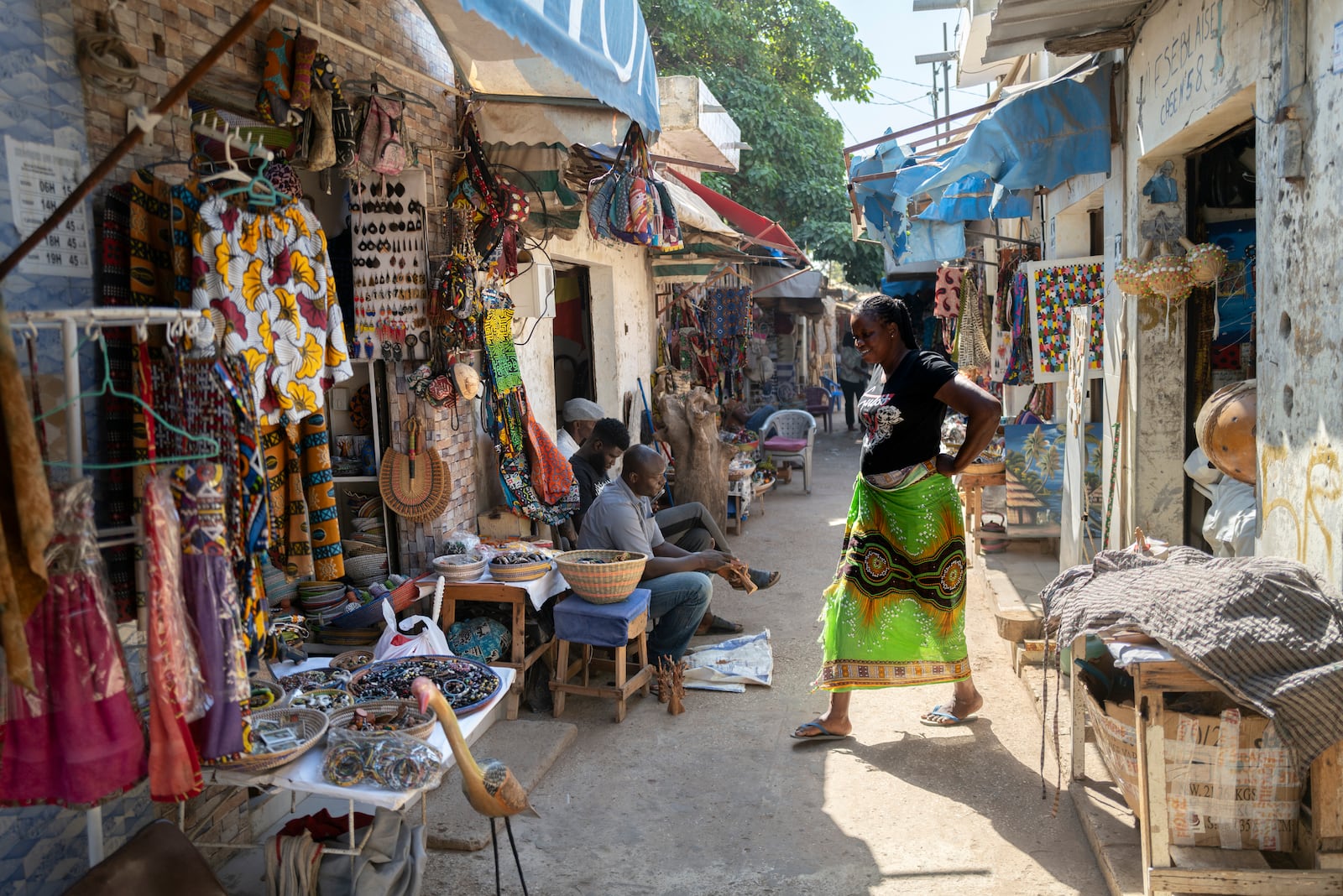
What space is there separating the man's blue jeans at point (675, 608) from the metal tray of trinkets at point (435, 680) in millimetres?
1609

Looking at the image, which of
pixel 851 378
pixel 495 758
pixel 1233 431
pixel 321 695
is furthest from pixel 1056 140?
pixel 851 378

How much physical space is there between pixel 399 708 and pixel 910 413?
2.40 m

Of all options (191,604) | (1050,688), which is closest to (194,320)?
(191,604)

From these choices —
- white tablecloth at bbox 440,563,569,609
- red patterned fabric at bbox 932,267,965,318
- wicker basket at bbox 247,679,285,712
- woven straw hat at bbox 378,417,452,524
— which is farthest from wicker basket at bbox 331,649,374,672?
red patterned fabric at bbox 932,267,965,318

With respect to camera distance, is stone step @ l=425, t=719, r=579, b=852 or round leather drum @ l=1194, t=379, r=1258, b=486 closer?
round leather drum @ l=1194, t=379, r=1258, b=486

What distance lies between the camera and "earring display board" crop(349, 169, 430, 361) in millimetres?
5281

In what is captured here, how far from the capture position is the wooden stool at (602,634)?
5.00 meters

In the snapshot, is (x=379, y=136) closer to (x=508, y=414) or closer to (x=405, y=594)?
(x=508, y=414)

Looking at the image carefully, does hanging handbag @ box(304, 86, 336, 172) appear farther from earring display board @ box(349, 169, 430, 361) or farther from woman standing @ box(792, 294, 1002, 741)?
woman standing @ box(792, 294, 1002, 741)

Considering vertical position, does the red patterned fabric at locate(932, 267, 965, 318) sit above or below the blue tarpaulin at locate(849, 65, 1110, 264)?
below

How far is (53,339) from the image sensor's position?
293 cm

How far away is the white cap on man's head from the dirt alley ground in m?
2.79

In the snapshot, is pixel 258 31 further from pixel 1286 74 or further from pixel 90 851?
pixel 1286 74

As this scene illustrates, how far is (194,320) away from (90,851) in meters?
1.53
